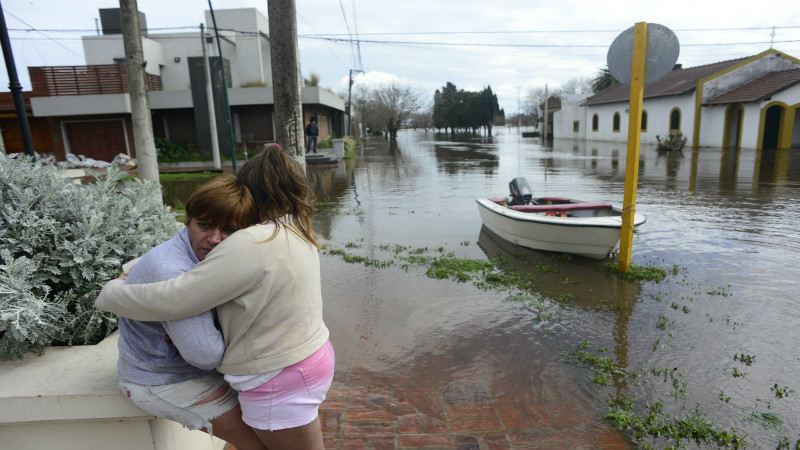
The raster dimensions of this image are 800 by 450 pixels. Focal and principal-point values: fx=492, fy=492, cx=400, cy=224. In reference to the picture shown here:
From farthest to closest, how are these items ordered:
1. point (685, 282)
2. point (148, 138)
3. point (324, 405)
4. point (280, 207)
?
1. point (148, 138)
2. point (685, 282)
3. point (324, 405)
4. point (280, 207)

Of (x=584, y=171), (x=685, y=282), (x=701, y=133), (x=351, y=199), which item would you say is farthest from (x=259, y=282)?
(x=701, y=133)

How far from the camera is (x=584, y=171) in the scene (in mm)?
19812

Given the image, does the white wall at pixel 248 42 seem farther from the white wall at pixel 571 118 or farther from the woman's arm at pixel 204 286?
the white wall at pixel 571 118

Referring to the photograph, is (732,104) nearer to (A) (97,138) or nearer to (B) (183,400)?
(B) (183,400)

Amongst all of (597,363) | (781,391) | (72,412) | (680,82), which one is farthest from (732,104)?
(72,412)

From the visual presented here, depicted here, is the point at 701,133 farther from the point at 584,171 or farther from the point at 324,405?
the point at 324,405

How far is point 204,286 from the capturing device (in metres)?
1.63

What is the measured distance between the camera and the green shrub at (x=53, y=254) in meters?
2.33

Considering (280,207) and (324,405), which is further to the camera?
(324,405)

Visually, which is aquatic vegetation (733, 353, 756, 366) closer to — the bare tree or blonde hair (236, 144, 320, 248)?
blonde hair (236, 144, 320, 248)

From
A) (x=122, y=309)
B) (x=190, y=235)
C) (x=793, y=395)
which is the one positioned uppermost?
(x=190, y=235)

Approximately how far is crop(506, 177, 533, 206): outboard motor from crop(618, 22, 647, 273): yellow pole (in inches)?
96.9

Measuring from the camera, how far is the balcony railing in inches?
901

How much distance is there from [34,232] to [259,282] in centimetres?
168
